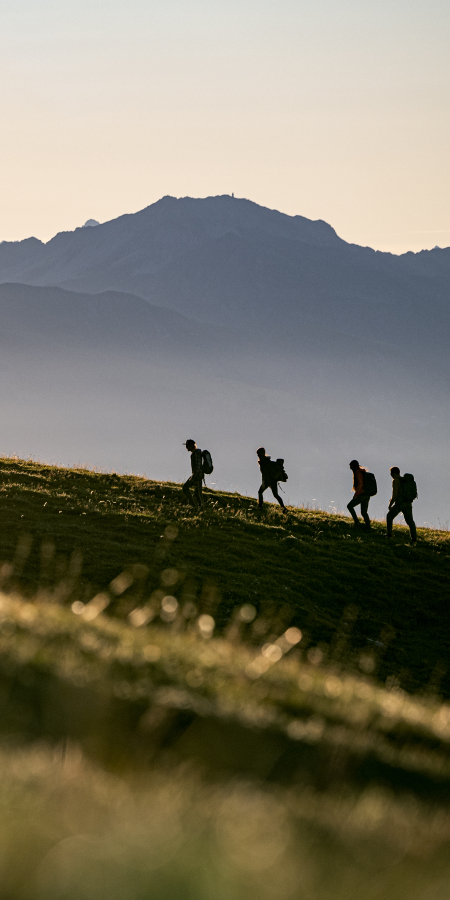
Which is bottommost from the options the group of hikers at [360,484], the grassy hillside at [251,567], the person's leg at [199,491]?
the grassy hillside at [251,567]

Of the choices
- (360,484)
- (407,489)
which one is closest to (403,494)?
(407,489)

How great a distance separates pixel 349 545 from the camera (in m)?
32.0

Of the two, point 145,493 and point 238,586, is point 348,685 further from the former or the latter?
point 145,493

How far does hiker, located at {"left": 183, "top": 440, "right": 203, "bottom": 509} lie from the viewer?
1296 inches

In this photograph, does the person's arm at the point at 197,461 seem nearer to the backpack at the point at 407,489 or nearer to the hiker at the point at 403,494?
the hiker at the point at 403,494

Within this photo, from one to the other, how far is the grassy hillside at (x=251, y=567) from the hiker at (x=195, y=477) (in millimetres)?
923

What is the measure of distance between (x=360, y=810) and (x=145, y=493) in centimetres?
3399

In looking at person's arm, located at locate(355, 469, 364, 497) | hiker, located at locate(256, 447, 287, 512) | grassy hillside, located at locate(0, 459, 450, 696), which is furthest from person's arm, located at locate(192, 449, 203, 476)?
person's arm, located at locate(355, 469, 364, 497)

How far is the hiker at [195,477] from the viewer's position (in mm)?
32906

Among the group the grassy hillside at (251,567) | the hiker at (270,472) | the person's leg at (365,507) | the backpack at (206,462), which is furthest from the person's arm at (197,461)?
the person's leg at (365,507)

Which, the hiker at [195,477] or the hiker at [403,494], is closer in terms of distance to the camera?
the hiker at [403,494]

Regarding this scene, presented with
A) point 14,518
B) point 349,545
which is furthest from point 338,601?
point 14,518

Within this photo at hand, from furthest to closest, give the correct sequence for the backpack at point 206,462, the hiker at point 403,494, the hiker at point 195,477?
the hiker at point 195,477 → the backpack at point 206,462 → the hiker at point 403,494

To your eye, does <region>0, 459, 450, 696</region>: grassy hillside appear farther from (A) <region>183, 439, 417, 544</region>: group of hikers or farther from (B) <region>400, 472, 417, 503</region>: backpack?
(B) <region>400, 472, 417, 503</region>: backpack
